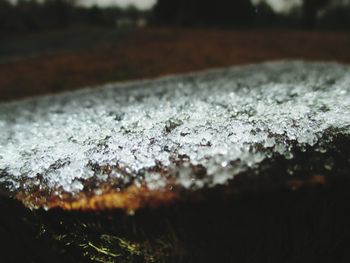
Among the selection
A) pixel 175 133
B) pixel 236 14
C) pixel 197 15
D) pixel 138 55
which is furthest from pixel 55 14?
pixel 175 133

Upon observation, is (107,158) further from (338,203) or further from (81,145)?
(338,203)

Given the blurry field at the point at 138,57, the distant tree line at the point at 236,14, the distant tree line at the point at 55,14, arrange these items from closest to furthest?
the blurry field at the point at 138,57, the distant tree line at the point at 236,14, the distant tree line at the point at 55,14

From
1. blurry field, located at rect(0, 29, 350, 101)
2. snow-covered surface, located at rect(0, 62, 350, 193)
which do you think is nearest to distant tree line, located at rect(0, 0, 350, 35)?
blurry field, located at rect(0, 29, 350, 101)

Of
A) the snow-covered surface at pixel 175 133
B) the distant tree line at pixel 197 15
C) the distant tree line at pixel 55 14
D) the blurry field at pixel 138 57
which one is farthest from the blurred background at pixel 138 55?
the distant tree line at pixel 55 14

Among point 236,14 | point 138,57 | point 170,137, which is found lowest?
point 138,57

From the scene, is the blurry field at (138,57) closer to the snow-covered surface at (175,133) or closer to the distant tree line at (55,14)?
the snow-covered surface at (175,133)

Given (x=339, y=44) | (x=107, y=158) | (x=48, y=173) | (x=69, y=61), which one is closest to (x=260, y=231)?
(x=107, y=158)

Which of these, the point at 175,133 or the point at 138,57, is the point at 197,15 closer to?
the point at 138,57

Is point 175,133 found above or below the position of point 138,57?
above
